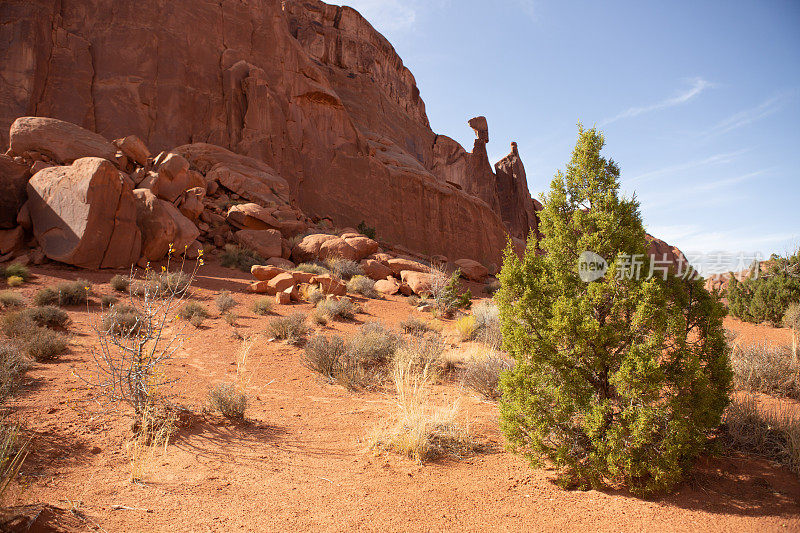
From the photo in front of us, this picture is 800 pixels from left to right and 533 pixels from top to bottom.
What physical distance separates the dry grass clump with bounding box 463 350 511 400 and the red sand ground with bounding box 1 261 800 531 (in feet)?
2.03

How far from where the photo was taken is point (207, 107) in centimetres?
2427

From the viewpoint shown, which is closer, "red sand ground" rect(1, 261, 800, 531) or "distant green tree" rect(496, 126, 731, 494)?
"red sand ground" rect(1, 261, 800, 531)

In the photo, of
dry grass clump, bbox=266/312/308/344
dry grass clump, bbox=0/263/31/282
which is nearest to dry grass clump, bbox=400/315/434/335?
dry grass clump, bbox=266/312/308/344

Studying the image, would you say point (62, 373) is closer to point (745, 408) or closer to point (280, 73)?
point (745, 408)

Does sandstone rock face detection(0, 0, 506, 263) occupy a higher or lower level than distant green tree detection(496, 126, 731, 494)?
higher

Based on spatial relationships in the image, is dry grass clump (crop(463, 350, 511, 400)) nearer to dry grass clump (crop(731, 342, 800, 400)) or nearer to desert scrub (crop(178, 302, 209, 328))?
dry grass clump (crop(731, 342, 800, 400))

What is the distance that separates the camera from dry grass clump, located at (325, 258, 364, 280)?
16344mm

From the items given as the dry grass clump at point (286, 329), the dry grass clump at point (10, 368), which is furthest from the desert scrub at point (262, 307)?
the dry grass clump at point (10, 368)

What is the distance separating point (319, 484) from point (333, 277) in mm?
10746

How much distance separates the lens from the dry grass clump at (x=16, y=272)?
438 inches

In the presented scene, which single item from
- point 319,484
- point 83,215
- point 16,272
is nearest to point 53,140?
point 83,215

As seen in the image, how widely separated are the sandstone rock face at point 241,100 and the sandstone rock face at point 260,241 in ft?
10.8

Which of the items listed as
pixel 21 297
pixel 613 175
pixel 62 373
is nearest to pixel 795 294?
pixel 613 175

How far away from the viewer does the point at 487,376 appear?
247 inches
